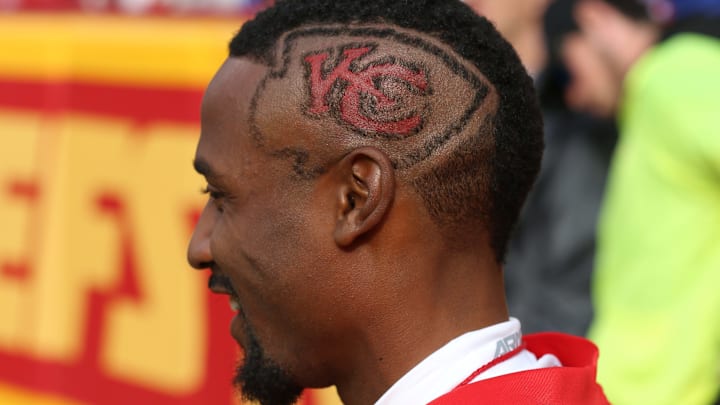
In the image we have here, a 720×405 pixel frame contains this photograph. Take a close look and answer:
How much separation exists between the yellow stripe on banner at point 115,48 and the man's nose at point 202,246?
5.87 feet

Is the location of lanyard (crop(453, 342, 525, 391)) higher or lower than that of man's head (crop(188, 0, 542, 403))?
lower

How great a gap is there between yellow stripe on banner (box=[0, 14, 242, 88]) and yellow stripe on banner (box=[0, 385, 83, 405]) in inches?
51.5

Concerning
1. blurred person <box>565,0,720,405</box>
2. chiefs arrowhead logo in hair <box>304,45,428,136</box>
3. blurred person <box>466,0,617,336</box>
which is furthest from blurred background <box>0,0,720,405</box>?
chiefs arrowhead logo in hair <box>304,45,428,136</box>

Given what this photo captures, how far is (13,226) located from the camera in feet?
14.8

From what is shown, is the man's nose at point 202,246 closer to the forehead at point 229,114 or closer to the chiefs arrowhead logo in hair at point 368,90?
the forehead at point 229,114

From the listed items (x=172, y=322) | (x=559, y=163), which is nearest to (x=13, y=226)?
(x=172, y=322)

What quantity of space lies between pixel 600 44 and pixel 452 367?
275 centimetres

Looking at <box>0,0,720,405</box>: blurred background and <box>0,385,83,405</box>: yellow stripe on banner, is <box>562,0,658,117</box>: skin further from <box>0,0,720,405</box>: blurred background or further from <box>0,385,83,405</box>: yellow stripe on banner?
<box>0,385,83,405</box>: yellow stripe on banner

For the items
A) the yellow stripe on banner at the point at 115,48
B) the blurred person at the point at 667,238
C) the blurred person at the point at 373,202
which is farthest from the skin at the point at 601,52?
the blurred person at the point at 373,202

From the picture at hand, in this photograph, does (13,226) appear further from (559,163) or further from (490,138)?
(490,138)

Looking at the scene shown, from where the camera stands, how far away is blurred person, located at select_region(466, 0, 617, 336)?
4004 millimetres

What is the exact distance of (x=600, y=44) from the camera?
4145mm

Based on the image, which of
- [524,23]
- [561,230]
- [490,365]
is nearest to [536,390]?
[490,365]

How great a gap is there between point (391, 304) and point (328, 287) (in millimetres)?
105
